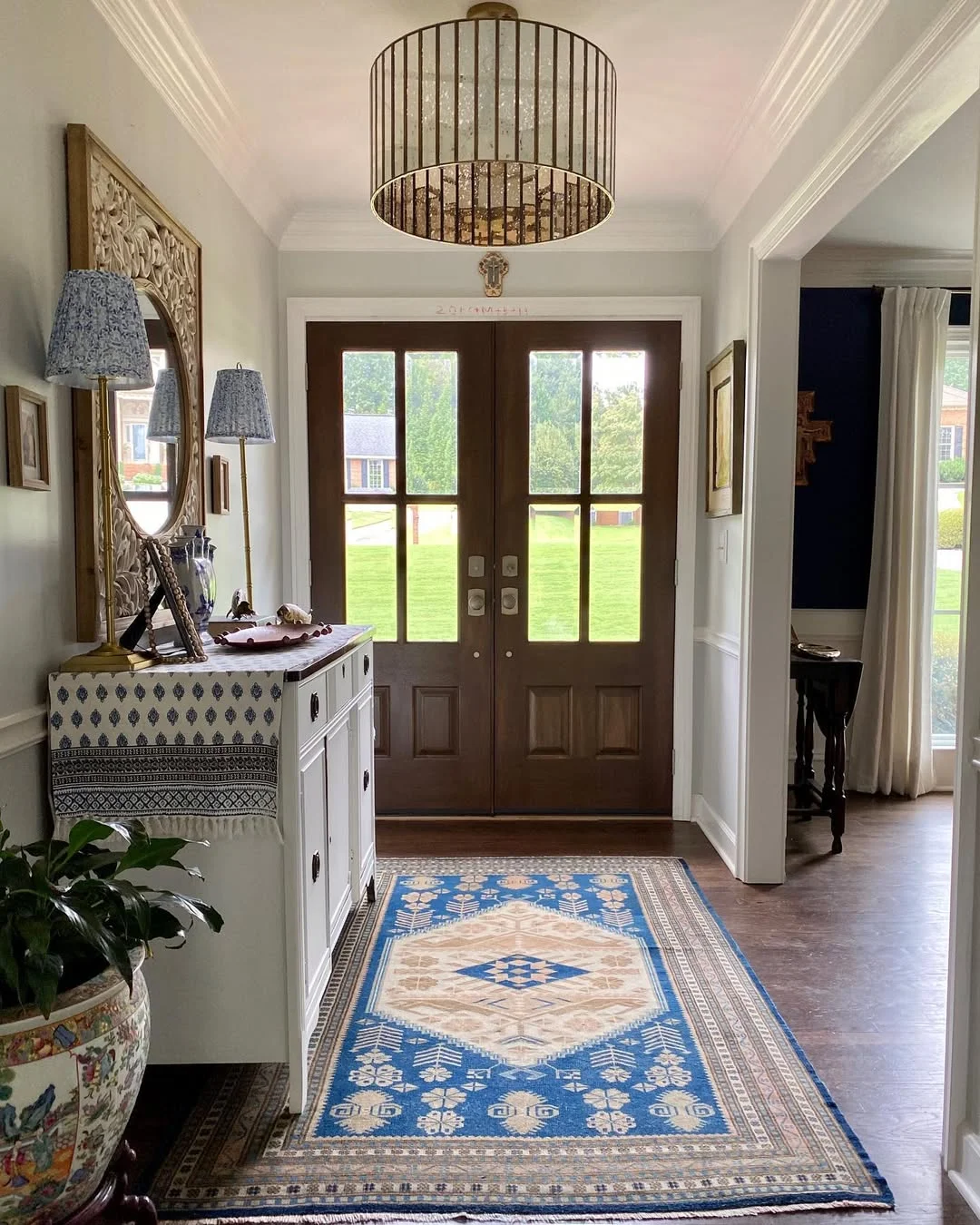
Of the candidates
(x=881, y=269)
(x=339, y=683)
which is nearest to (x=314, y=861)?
(x=339, y=683)

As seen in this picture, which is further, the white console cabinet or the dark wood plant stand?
the white console cabinet

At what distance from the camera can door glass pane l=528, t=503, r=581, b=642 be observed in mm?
4141

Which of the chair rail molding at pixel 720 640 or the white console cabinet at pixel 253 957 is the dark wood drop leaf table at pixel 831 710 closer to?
the chair rail molding at pixel 720 640

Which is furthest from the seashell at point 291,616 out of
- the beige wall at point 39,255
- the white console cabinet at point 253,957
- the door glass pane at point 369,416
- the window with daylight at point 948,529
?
the window with daylight at point 948,529

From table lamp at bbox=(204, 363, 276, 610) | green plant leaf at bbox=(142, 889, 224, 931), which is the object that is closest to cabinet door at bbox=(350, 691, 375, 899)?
table lamp at bbox=(204, 363, 276, 610)

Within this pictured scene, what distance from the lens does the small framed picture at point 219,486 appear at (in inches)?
122

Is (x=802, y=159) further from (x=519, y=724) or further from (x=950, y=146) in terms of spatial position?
(x=519, y=724)

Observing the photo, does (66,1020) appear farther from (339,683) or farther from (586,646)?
(586,646)

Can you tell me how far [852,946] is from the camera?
2.86 metres

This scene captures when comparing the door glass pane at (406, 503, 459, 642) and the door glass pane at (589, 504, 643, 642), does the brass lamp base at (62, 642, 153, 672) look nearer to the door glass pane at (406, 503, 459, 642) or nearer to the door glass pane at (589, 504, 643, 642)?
the door glass pane at (406, 503, 459, 642)

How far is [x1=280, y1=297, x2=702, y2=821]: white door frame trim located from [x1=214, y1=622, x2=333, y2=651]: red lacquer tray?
1.55 meters

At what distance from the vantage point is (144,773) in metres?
1.94

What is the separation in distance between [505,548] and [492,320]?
1013mm

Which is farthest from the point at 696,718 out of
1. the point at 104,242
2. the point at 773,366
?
the point at 104,242
